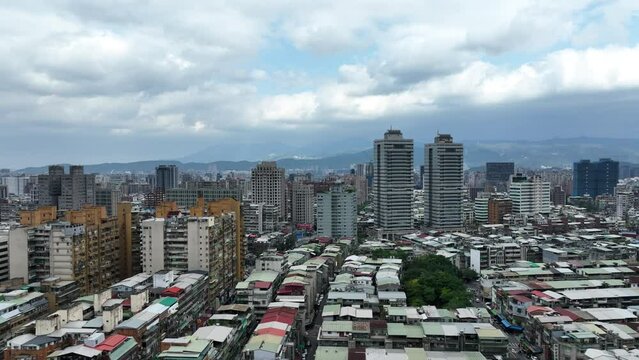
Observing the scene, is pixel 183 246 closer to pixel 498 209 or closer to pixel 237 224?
pixel 237 224

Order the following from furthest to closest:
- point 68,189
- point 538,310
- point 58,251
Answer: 1. point 68,189
2. point 58,251
3. point 538,310

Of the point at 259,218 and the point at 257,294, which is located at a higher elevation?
the point at 259,218

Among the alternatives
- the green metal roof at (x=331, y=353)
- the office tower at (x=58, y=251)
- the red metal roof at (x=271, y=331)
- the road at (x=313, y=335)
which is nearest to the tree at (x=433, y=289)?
the road at (x=313, y=335)

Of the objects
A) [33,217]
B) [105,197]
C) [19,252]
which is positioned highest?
[33,217]

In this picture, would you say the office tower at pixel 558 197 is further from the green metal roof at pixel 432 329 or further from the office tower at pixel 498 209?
the green metal roof at pixel 432 329

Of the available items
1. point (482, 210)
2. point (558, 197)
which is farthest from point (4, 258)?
point (558, 197)

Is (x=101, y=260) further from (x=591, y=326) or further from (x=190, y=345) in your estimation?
(x=591, y=326)
